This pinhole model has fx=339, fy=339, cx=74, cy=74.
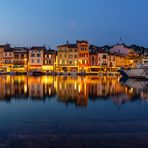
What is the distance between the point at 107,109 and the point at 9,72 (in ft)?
237

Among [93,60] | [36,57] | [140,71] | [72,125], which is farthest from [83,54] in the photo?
[72,125]

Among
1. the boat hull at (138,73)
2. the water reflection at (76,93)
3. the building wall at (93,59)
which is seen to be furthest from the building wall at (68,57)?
the water reflection at (76,93)

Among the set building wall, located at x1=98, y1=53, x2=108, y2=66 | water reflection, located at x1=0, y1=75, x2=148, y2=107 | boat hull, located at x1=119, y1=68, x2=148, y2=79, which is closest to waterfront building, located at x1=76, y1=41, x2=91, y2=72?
building wall, located at x1=98, y1=53, x2=108, y2=66

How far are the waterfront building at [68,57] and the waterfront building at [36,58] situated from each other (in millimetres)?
5326

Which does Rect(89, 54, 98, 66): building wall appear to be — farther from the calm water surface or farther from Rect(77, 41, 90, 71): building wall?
the calm water surface

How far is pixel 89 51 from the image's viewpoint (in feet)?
310

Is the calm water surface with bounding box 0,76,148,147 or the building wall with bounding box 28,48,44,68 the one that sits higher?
the building wall with bounding box 28,48,44,68

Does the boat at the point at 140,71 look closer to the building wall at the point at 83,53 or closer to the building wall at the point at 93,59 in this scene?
the building wall at the point at 83,53

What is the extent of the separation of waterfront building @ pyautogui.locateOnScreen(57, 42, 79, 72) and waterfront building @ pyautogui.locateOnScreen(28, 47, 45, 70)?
210 inches

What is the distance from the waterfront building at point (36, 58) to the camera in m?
→ 93.3

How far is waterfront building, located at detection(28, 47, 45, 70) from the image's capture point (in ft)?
306

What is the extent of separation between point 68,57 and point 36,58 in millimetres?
9271

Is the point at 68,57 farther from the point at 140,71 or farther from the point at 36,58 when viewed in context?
the point at 140,71

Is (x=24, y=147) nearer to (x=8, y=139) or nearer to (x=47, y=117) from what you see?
(x=8, y=139)
